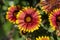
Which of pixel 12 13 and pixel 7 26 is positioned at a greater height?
pixel 12 13

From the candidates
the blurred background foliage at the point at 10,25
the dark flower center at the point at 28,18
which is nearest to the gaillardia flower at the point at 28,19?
the dark flower center at the point at 28,18

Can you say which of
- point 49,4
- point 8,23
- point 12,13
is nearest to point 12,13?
point 12,13

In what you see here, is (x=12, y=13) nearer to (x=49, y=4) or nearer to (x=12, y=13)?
(x=12, y=13)

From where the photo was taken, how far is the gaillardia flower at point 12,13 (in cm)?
211

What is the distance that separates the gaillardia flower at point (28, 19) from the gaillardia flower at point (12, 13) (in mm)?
72

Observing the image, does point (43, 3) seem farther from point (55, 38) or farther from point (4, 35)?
point (4, 35)

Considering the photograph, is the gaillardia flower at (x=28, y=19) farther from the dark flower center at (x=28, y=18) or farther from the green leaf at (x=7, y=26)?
the green leaf at (x=7, y=26)

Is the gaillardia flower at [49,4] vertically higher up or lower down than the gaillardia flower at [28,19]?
higher up

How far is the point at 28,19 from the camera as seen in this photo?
6.76 ft

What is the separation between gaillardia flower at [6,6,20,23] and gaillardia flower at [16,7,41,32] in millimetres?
72

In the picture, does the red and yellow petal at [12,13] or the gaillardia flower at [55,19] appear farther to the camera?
the red and yellow petal at [12,13]

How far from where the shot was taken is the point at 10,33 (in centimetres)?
237

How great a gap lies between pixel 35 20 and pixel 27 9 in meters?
0.12

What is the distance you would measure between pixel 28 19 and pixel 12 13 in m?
0.16
